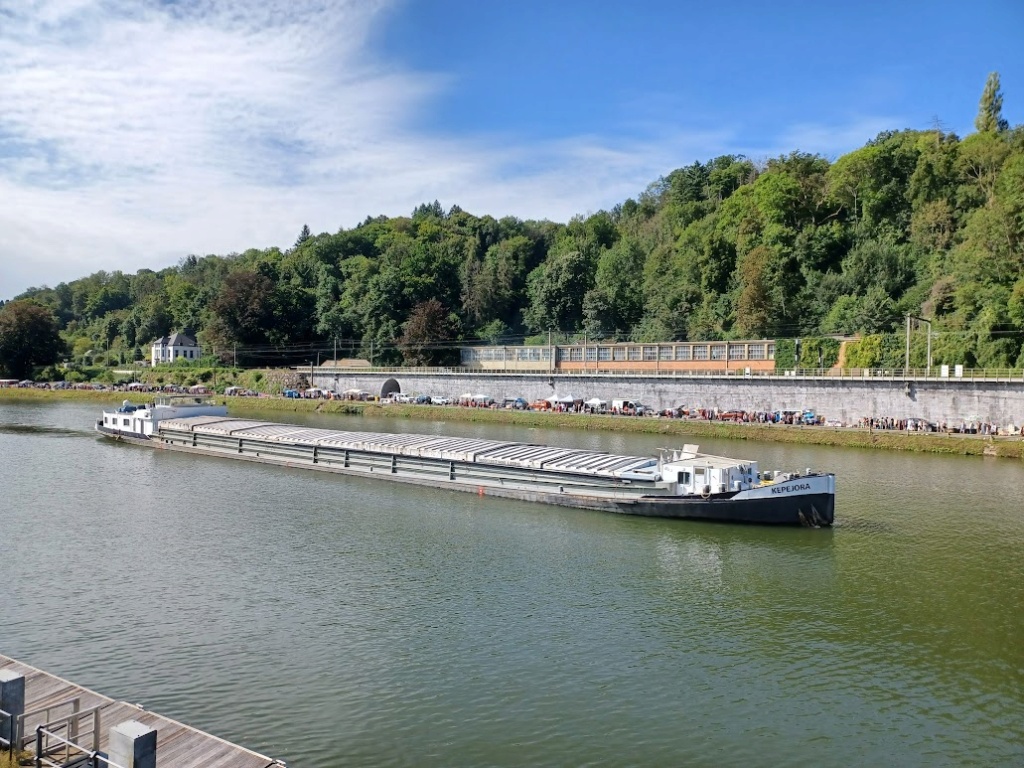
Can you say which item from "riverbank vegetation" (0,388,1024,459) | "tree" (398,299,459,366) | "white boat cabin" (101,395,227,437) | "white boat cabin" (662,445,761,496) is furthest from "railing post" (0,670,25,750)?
"tree" (398,299,459,366)

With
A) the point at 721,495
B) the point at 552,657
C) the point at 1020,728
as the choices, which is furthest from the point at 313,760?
the point at 721,495

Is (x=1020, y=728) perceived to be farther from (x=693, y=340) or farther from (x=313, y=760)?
(x=693, y=340)

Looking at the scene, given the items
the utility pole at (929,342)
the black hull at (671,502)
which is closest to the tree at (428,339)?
Result: the utility pole at (929,342)

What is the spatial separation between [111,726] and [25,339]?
401 ft

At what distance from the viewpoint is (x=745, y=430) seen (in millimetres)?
56906

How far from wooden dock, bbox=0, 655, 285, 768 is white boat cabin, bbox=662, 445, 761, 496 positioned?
21.7 meters

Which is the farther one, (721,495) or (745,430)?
(745,430)

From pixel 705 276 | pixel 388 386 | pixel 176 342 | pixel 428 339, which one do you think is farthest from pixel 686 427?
pixel 176 342

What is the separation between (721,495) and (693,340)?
2385 inches

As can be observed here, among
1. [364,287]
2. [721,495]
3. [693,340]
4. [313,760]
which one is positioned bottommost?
[313,760]

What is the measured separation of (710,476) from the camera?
30.5 m

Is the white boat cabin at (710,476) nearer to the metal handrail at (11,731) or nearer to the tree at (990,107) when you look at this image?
the metal handrail at (11,731)

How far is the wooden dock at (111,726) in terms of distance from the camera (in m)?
11.4

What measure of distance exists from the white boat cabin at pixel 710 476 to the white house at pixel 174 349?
110 metres
